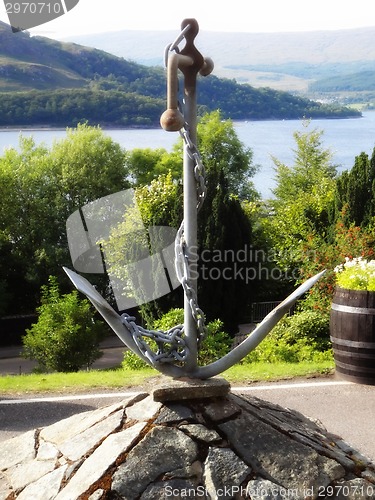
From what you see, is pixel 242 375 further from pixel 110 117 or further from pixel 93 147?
pixel 110 117

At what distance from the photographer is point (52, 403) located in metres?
6.67

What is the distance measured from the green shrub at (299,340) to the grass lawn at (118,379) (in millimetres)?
1394

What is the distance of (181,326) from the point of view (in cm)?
364

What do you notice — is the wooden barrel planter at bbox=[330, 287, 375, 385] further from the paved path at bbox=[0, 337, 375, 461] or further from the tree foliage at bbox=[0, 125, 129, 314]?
the tree foliage at bbox=[0, 125, 129, 314]

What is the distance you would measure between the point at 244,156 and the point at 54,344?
2457cm

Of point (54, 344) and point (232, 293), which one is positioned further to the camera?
point (232, 293)

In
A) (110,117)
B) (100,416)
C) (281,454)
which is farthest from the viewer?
(110,117)

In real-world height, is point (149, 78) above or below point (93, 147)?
above

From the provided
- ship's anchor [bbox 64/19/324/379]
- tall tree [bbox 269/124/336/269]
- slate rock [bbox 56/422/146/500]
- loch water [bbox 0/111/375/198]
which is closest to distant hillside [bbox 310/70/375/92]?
loch water [bbox 0/111/375/198]

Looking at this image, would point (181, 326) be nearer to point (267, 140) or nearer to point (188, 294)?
point (188, 294)

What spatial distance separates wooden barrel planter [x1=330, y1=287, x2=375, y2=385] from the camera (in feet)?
23.9

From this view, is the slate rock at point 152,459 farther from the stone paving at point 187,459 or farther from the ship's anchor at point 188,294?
the ship's anchor at point 188,294

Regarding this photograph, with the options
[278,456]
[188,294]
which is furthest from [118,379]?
[278,456]

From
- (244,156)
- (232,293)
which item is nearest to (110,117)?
(244,156)
